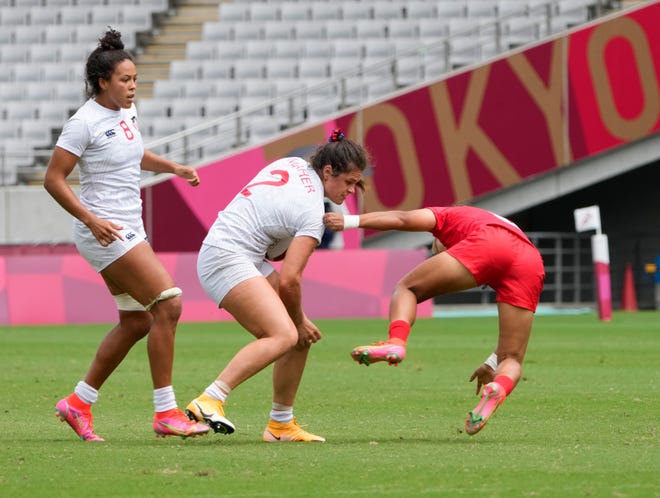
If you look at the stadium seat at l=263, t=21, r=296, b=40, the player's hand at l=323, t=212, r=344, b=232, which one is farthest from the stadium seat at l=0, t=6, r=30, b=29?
the player's hand at l=323, t=212, r=344, b=232

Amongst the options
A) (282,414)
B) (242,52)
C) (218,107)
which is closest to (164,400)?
(282,414)

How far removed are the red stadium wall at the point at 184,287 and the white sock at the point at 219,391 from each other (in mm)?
14590

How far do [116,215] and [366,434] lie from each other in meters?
1.83

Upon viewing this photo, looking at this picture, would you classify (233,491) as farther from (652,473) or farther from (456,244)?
(456,244)

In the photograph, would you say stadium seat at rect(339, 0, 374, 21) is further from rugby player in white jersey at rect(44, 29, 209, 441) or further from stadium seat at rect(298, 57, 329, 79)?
rugby player in white jersey at rect(44, 29, 209, 441)

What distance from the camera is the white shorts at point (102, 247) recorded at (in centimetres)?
795

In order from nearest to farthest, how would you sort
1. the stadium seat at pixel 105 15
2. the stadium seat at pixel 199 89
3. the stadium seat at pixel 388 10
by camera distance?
the stadium seat at pixel 199 89, the stadium seat at pixel 388 10, the stadium seat at pixel 105 15

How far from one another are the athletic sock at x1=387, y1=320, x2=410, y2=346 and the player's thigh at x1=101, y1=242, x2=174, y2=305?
48.6 inches

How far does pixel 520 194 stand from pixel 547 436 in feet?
61.8

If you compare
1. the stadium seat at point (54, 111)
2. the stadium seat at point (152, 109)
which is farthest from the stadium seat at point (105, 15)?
the stadium seat at point (152, 109)

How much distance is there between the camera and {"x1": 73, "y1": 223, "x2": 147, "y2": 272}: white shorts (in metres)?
7.95

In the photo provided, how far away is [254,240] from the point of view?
25.7 ft

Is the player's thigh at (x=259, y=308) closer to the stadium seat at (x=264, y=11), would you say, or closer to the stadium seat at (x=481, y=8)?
the stadium seat at (x=481, y=8)

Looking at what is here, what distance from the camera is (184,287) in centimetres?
2236
